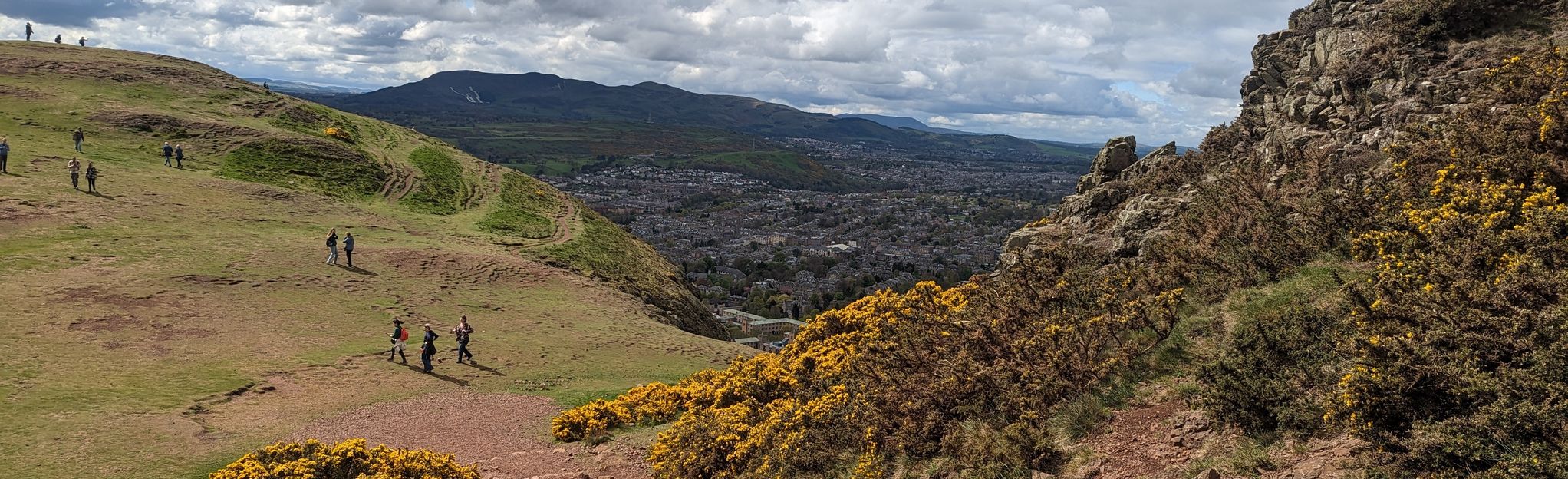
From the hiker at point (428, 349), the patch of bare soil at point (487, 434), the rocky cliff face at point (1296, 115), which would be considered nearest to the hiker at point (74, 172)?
the hiker at point (428, 349)

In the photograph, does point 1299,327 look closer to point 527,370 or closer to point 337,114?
point 527,370

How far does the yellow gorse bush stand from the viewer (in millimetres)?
12898

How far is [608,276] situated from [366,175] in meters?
20.1

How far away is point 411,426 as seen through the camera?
18.5 m

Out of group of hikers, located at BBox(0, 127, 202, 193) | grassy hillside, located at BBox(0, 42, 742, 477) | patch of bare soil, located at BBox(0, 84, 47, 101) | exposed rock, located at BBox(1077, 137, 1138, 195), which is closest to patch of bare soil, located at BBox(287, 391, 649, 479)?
grassy hillside, located at BBox(0, 42, 742, 477)

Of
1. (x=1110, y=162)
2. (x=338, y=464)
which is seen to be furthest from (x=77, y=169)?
(x=1110, y=162)

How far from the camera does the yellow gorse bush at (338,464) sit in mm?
12898

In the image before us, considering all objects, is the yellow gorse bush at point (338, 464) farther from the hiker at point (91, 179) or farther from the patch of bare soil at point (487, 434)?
the hiker at point (91, 179)

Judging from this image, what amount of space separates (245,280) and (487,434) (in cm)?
1580

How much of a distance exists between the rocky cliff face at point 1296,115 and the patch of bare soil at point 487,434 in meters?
11.5

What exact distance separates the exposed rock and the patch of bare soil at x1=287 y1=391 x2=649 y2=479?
59.2ft

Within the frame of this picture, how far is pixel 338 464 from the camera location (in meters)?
13.5

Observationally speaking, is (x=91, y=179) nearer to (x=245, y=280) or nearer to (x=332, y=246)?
(x=332, y=246)

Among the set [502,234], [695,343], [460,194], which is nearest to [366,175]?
[460,194]
